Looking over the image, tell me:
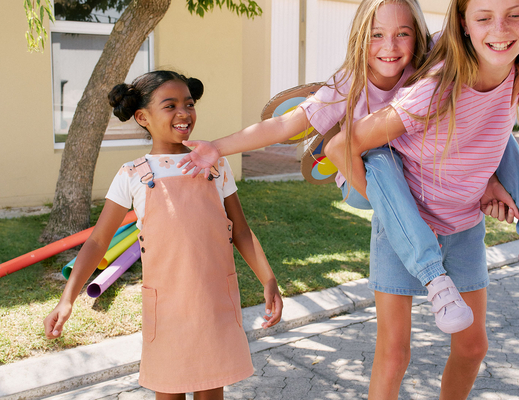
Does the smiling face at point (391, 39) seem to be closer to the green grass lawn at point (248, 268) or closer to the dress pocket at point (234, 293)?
the dress pocket at point (234, 293)

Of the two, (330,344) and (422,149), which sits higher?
(422,149)

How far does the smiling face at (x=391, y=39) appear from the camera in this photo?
6.69 feet

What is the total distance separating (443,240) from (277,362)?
5.45 feet

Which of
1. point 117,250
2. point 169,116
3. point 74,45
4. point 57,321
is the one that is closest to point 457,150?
point 169,116

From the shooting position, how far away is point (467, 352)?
231 centimetres

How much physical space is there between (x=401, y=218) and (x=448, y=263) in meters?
0.45

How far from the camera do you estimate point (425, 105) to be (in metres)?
1.88

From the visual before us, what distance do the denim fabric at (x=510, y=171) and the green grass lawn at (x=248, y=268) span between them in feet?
7.81

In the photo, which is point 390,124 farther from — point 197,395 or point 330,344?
point 330,344

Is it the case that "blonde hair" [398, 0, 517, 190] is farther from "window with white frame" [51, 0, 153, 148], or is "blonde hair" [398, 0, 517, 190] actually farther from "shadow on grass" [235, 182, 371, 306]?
"window with white frame" [51, 0, 153, 148]

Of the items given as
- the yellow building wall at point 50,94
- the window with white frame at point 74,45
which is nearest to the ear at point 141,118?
the window with white frame at point 74,45

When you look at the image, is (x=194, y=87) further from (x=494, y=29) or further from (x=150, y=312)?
(x=494, y=29)

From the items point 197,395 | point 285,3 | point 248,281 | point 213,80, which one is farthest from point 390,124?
point 285,3

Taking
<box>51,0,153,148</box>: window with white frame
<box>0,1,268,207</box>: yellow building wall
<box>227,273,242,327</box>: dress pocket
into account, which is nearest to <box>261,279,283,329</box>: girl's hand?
<box>227,273,242,327</box>: dress pocket
